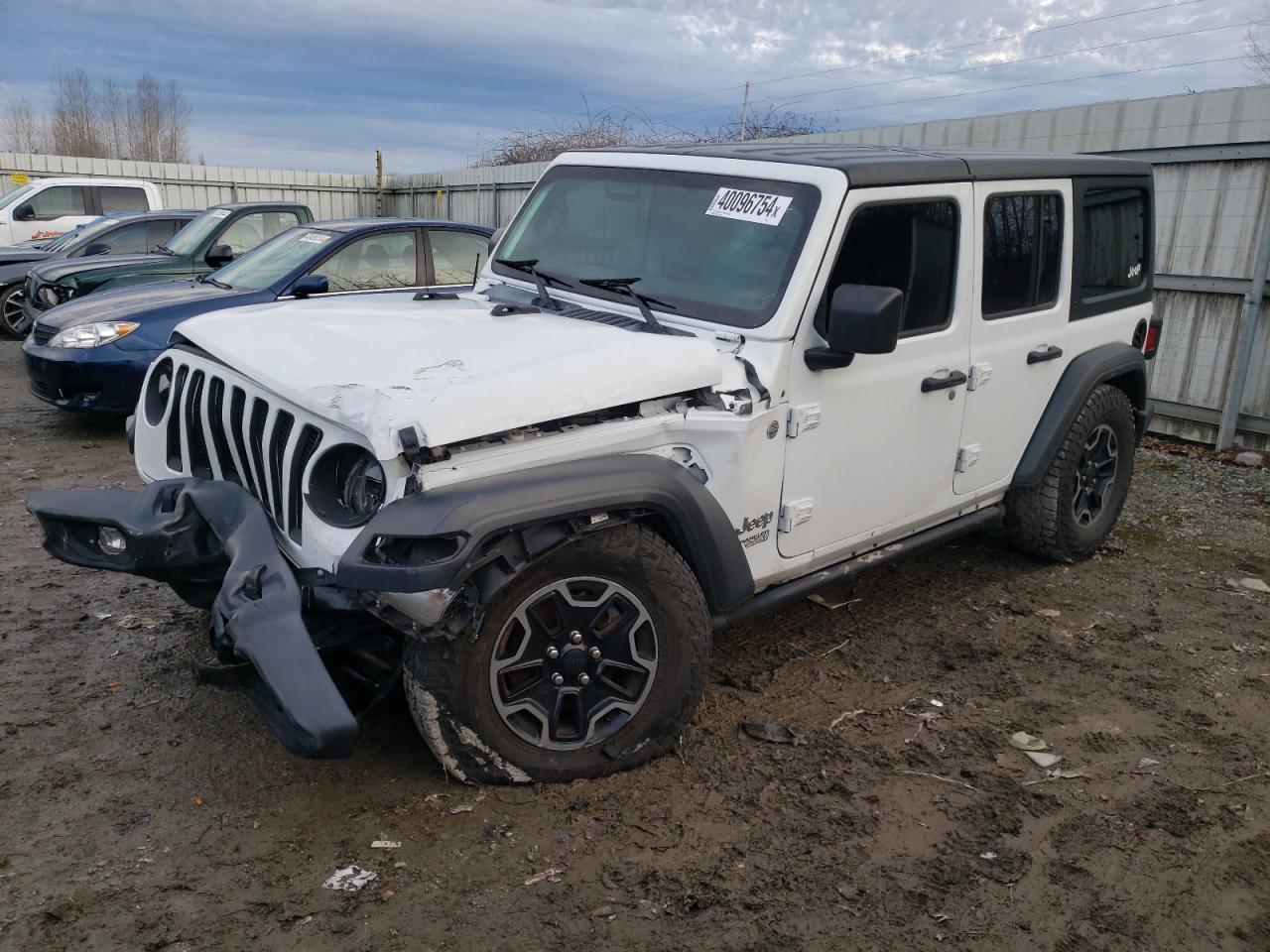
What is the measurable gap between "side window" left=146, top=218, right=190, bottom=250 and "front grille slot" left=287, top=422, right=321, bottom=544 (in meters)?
10.5

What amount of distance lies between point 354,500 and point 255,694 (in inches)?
24.1

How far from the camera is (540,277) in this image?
4.20 m

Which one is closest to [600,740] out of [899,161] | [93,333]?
[899,161]

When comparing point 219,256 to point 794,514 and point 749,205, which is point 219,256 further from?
point 794,514

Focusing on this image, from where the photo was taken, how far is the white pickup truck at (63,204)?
14.9 metres

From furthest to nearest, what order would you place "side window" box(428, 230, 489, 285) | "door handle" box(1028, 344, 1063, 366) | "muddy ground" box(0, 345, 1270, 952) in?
1. "side window" box(428, 230, 489, 285)
2. "door handle" box(1028, 344, 1063, 366)
3. "muddy ground" box(0, 345, 1270, 952)

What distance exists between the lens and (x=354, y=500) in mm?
2998

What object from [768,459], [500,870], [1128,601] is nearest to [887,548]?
[768,459]

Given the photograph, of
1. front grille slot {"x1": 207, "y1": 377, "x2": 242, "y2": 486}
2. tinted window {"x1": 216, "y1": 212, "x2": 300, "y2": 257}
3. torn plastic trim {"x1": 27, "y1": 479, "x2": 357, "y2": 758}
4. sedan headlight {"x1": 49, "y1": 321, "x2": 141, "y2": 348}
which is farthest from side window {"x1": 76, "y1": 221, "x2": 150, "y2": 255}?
torn plastic trim {"x1": 27, "y1": 479, "x2": 357, "y2": 758}

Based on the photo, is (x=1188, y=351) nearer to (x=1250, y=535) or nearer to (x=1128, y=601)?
(x=1250, y=535)

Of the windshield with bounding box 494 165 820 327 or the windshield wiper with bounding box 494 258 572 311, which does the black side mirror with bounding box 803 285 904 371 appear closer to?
the windshield with bounding box 494 165 820 327

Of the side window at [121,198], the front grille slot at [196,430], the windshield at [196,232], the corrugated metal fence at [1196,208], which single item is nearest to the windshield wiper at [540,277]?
the front grille slot at [196,430]

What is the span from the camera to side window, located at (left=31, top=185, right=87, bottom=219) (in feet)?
49.1

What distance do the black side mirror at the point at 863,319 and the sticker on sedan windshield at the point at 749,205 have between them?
0.44 metres
